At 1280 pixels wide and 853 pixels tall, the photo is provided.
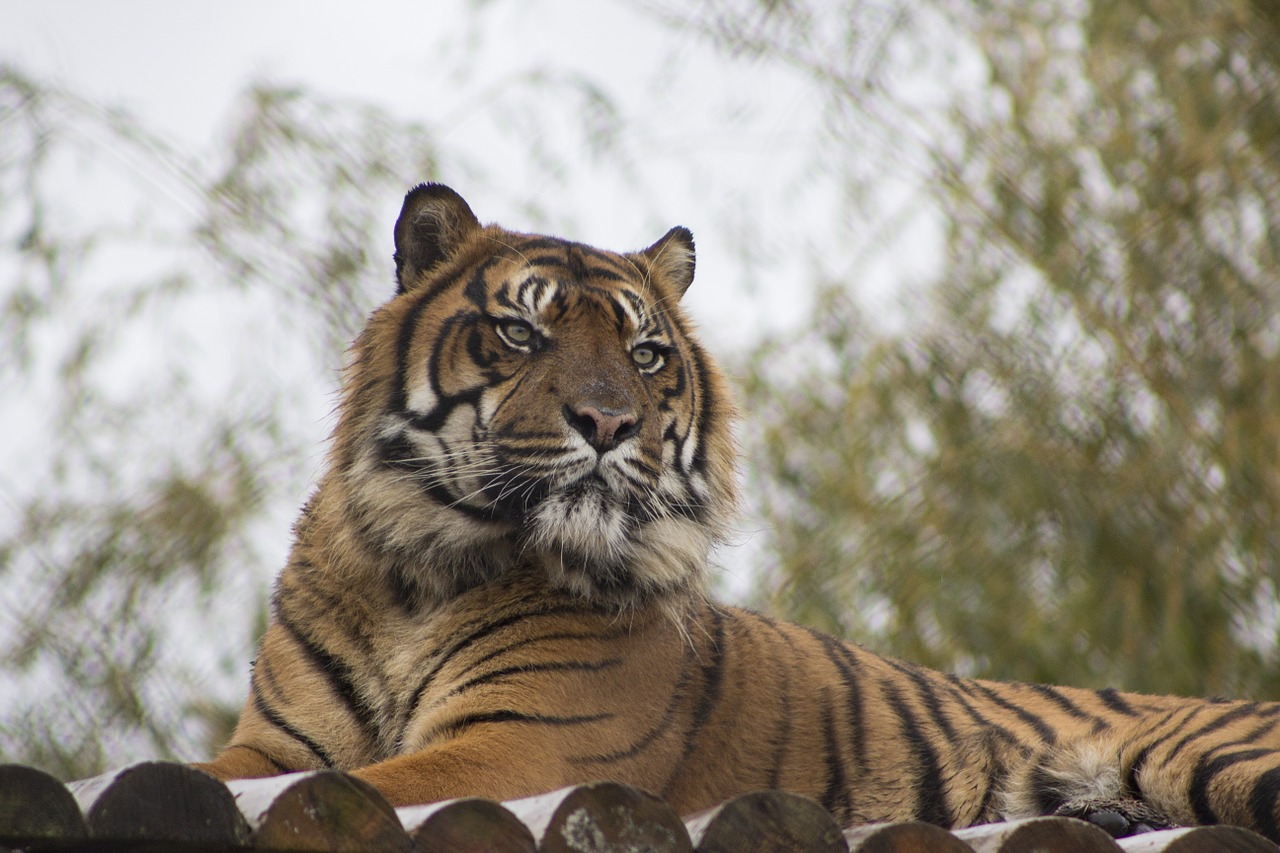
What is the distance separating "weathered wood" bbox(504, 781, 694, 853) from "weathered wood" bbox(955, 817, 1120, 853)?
396mm

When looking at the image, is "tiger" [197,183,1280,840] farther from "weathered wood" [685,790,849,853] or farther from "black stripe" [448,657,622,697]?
"weathered wood" [685,790,849,853]

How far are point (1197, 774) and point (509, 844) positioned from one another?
4.59 feet

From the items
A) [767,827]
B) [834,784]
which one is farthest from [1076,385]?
[767,827]

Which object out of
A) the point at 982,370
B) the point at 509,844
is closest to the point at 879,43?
the point at 982,370

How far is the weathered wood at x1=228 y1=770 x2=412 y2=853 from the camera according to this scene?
1.37 m

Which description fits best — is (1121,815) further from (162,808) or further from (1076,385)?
(1076,385)

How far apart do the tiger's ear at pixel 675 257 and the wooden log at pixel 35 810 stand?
182 cm

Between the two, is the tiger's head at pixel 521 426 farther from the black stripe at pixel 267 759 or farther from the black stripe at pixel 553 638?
the black stripe at pixel 267 759

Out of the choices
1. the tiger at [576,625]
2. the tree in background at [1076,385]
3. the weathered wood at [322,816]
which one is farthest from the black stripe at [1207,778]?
the tree in background at [1076,385]

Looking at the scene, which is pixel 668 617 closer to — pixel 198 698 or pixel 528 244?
pixel 528 244

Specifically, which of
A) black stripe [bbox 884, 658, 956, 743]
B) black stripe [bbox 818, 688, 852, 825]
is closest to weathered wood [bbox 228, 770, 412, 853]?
black stripe [bbox 818, 688, 852, 825]

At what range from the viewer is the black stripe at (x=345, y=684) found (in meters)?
2.36

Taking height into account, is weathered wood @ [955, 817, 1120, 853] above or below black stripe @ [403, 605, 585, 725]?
below

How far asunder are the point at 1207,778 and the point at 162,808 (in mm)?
1718
